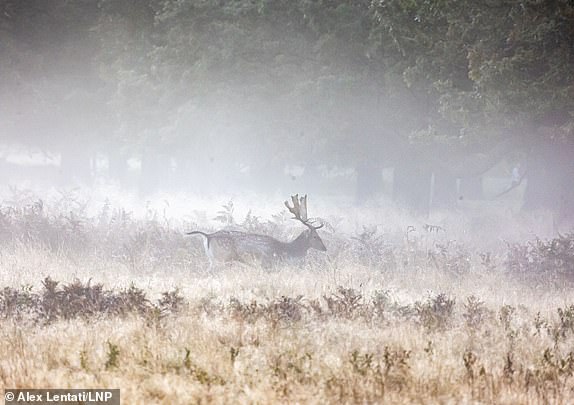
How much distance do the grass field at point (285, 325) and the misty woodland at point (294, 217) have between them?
33mm

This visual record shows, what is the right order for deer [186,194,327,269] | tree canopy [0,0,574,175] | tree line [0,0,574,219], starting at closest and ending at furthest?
deer [186,194,327,269], tree canopy [0,0,574,175], tree line [0,0,574,219]

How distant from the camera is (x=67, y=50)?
2312cm

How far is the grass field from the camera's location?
16.7ft

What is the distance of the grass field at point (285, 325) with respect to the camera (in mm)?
5090

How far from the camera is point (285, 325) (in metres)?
6.87

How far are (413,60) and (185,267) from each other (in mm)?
8619

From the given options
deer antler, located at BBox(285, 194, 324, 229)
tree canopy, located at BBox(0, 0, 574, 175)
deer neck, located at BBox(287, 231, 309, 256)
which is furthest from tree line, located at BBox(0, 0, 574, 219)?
deer neck, located at BBox(287, 231, 309, 256)

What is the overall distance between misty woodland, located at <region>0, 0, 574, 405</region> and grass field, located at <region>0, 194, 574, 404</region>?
33 millimetres

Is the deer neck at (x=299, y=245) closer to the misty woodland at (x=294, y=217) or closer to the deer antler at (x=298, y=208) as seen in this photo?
the misty woodland at (x=294, y=217)

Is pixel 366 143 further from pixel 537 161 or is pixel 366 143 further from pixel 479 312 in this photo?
pixel 479 312

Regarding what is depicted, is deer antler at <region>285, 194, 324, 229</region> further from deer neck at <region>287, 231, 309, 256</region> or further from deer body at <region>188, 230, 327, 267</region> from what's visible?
→ deer body at <region>188, 230, 327, 267</region>

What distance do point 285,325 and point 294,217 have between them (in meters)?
6.54

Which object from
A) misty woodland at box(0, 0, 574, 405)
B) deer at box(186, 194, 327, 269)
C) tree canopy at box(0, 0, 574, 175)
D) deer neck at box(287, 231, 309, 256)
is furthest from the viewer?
tree canopy at box(0, 0, 574, 175)

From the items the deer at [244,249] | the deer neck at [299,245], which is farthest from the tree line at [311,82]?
the deer at [244,249]
